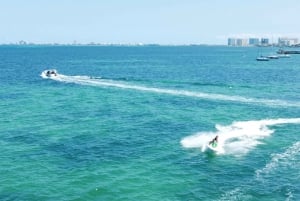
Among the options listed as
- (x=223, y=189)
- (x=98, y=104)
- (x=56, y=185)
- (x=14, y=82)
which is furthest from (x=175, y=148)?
(x=14, y=82)

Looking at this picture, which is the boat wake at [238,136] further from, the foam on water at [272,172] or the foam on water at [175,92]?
the foam on water at [175,92]

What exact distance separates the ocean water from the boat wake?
15cm

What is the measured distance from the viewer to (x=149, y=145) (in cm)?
5925

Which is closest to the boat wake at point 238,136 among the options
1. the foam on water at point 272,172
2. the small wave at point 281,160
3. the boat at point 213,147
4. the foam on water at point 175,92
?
the boat at point 213,147

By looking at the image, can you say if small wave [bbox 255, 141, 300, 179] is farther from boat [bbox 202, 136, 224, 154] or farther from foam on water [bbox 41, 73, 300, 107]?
foam on water [bbox 41, 73, 300, 107]

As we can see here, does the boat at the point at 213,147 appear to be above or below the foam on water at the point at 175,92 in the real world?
below

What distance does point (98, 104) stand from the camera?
89.4 meters

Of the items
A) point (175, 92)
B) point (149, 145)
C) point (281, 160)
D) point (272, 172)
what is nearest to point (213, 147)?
point (281, 160)

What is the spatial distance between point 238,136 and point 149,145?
1377 cm

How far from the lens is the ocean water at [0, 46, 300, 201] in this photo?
44062 mm

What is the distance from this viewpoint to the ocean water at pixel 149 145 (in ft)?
145

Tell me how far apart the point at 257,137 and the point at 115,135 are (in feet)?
67.7

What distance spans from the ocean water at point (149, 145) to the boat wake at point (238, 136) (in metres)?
0.15

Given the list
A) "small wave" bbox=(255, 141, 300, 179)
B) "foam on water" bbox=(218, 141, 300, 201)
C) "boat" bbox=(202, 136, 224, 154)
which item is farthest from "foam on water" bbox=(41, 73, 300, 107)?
"boat" bbox=(202, 136, 224, 154)
